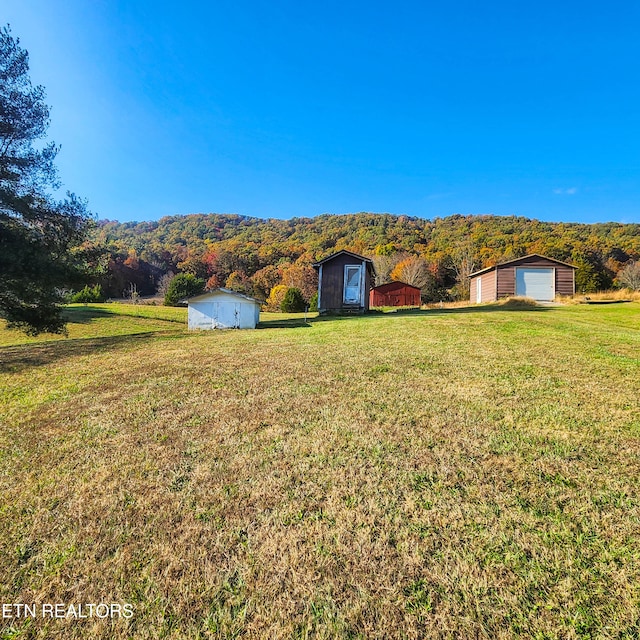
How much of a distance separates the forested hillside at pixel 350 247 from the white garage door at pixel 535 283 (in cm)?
1030

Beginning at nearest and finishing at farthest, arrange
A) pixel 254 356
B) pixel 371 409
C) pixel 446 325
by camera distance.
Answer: pixel 371 409 → pixel 254 356 → pixel 446 325

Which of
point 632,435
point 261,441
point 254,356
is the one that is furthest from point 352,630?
point 254,356

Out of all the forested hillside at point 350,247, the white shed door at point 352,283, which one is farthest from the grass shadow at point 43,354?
the forested hillside at point 350,247

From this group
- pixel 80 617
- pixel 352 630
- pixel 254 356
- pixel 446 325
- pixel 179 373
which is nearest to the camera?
pixel 352 630

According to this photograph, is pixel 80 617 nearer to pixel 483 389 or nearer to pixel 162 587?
pixel 162 587

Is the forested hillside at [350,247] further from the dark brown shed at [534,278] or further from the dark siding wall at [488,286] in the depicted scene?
the dark siding wall at [488,286]

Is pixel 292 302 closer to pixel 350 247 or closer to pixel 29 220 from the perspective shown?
pixel 29 220

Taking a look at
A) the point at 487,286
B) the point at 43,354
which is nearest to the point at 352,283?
the point at 487,286

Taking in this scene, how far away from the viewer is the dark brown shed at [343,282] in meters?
18.3

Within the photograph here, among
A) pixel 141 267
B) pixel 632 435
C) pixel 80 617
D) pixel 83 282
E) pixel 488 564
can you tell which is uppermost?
pixel 141 267

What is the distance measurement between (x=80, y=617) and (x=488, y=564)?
2.46 meters

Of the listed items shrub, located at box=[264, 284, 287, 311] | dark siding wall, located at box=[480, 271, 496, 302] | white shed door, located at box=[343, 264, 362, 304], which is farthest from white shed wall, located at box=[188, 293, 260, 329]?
shrub, located at box=[264, 284, 287, 311]

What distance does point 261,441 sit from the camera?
3607mm

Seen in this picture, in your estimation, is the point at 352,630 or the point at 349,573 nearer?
the point at 352,630
